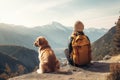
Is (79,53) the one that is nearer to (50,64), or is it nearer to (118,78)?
(50,64)

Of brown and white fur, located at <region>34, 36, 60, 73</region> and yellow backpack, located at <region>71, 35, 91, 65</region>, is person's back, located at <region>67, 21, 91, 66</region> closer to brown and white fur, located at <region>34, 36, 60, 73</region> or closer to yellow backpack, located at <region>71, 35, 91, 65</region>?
yellow backpack, located at <region>71, 35, 91, 65</region>

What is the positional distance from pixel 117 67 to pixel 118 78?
414 mm

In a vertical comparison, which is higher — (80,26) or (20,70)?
(80,26)

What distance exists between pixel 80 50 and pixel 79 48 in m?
0.11

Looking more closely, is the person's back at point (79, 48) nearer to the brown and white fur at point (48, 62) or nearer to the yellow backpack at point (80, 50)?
the yellow backpack at point (80, 50)

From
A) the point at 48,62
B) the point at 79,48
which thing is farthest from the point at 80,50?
the point at 48,62

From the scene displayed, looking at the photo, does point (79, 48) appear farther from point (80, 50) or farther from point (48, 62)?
point (48, 62)

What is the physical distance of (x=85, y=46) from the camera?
52.1 feet

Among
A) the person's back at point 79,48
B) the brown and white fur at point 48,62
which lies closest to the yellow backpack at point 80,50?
the person's back at point 79,48

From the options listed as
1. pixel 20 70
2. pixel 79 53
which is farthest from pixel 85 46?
pixel 20 70

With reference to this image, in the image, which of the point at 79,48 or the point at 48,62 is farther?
the point at 79,48

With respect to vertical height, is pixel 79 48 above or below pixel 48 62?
above

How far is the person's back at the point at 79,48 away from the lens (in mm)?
15750

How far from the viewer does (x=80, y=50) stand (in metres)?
15.8
